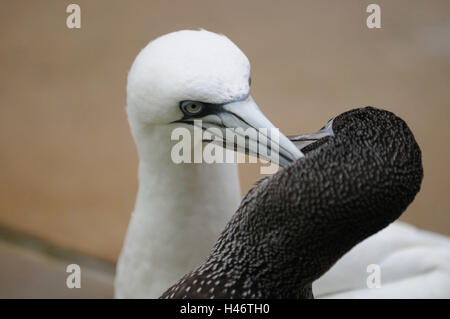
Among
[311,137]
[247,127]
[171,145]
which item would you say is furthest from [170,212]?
[311,137]

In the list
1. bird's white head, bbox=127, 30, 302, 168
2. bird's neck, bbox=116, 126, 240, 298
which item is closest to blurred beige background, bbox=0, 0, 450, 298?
bird's neck, bbox=116, 126, 240, 298

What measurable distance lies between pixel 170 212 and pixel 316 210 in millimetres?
457

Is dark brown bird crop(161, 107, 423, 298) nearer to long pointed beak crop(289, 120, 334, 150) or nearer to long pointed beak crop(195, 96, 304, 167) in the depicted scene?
long pointed beak crop(289, 120, 334, 150)

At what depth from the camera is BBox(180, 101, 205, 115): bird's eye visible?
28.6 inches

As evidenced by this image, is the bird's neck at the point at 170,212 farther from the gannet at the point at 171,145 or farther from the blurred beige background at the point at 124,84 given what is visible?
the blurred beige background at the point at 124,84

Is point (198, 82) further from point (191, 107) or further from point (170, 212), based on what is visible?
point (170, 212)

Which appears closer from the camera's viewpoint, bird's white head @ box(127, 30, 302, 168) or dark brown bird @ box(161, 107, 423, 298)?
dark brown bird @ box(161, 107, 423, 298)

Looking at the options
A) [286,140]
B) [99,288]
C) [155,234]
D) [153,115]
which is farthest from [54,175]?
[286,140]

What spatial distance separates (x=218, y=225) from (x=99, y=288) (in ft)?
2.10

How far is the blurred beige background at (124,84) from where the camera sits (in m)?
1.60

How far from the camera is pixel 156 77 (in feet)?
2.42

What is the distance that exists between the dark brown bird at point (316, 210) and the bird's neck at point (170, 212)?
0.32m

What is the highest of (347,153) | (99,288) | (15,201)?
(15,201)
